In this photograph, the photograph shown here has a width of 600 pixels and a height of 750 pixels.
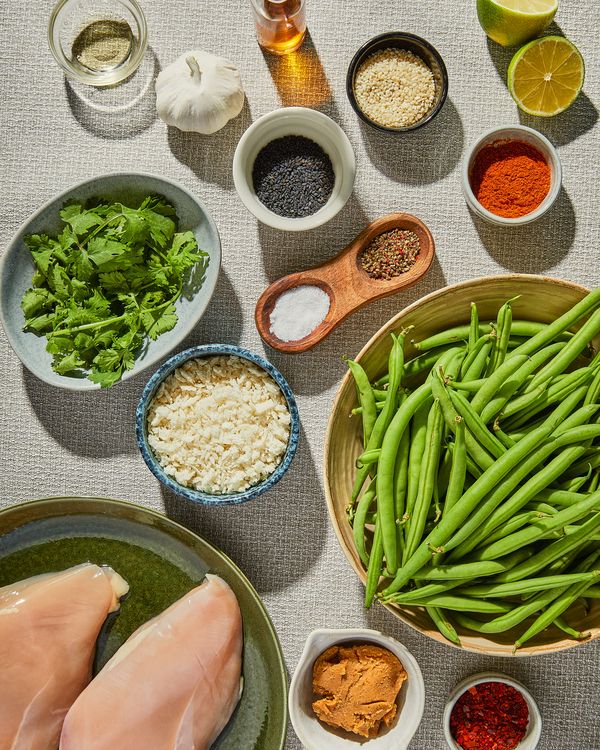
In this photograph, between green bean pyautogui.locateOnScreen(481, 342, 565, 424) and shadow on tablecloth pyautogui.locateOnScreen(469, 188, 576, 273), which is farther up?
shadow on tablecloth pyautogui.locateOnScreen(469, 188, 576, 273)

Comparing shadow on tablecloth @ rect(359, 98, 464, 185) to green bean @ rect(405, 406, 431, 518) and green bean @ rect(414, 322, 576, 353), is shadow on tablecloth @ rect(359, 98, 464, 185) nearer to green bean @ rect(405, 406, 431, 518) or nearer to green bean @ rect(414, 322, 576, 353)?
green bean @ rect(414, 322, 576, 353)

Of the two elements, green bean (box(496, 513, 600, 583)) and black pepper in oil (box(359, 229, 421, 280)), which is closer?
green bean (box(496, 513, 600, 583))

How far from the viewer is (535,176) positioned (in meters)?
1.61

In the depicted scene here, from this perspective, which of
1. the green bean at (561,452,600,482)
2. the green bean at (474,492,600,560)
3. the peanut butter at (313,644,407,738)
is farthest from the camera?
the peanut butter at (313,644,407,738)

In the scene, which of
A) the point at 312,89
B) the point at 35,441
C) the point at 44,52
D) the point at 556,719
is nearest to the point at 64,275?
the point at 35,441

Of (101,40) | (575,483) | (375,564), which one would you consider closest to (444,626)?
(375,564)

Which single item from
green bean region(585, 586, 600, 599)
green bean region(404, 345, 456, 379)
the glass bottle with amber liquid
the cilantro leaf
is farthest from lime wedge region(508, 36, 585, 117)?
green bean region(585, 586, 600, 599)

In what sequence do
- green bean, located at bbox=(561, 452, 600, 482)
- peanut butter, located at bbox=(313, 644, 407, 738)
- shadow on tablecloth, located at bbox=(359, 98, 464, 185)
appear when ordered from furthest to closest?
1. shadow on tablecloth, located at bbox=(359, 98, 464, 185)
2. peanut butter, located at bbox=(313, 644, 407, 738)
3. green bean, located at bbox=(561, 452, 600, 482)

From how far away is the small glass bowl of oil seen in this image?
1662 millimetres

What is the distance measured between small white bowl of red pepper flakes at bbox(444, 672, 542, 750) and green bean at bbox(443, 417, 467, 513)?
0.49m

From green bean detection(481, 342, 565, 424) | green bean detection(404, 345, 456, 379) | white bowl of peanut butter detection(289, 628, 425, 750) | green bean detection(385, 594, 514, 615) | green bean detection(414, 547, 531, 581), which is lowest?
white bowl of peanut butter detection(289, 628, 425, 750)

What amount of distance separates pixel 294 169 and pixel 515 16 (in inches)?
22.6

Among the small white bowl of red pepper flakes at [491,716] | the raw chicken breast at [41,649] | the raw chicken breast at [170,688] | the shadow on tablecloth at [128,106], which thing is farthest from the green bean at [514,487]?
the shadow on tablecloth at [128,106]

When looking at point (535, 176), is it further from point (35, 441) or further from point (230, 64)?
point (35, 441)
